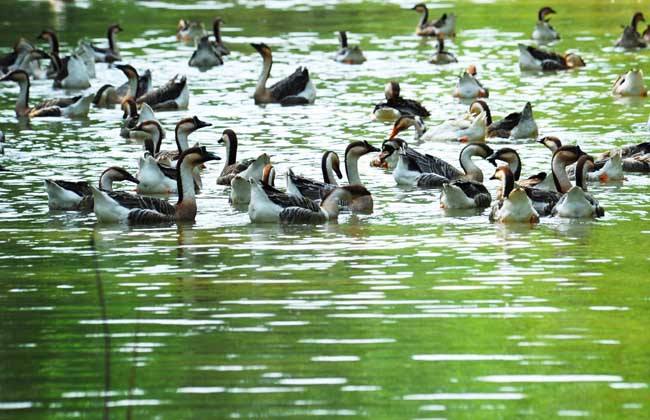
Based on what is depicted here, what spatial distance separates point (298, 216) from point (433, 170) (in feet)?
12.4

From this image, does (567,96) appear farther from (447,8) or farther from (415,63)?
(447,8)

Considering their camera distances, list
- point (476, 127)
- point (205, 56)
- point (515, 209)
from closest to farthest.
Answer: point (515, 209), point (476, 127), point (205, 56)

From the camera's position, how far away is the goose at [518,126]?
25.2 metres

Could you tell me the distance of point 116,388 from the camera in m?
10.4

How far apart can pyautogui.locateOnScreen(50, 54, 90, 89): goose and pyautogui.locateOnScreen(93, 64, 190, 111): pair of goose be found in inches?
108

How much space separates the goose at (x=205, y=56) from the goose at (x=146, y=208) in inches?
782

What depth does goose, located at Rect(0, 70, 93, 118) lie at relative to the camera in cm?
2961

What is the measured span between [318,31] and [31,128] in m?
19.7

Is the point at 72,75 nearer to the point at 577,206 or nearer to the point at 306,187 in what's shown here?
the point at 306,187

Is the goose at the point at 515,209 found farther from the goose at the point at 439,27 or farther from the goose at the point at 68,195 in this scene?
the goose at the point at 439,27

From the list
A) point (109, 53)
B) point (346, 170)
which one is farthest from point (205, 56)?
point (346, 170)

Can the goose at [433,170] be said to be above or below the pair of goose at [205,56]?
below

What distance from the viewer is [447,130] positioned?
25.8 meters

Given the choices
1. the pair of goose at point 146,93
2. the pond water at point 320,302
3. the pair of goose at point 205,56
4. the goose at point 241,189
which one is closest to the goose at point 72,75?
the pair of goose at point 146,93
